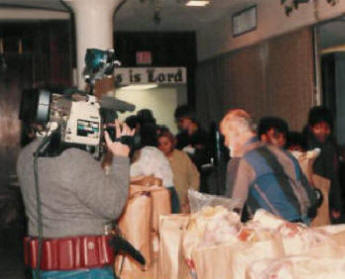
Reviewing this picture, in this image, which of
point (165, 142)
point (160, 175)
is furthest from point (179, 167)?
point (160, 175)

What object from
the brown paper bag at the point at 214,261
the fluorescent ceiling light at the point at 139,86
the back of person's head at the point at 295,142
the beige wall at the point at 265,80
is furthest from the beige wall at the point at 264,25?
the brown paper bag at the point at 214,261

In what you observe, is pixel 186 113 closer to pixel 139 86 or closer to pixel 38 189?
pixel 139 86

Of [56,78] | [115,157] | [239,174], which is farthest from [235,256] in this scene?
[56,78]

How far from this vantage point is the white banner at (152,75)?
12891 millimetres

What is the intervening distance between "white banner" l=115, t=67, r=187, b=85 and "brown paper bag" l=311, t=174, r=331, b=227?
250 inches

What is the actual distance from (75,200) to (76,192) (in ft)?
0.19

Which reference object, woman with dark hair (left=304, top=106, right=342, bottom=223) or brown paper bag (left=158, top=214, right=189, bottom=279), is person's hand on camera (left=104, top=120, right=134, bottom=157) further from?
woman with dark hair (left=304, top=106, right=342, bottom=223)

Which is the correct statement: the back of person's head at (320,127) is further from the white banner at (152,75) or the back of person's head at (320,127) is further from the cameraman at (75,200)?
the white banner at (152,75)

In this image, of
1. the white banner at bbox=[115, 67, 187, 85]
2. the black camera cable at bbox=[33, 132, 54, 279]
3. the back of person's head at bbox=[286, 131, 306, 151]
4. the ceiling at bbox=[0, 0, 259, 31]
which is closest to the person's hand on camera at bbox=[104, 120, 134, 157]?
the black camera cable at bbox=[33, 132, 54, 279]

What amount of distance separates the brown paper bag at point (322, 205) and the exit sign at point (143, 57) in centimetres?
715

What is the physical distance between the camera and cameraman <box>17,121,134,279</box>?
345 centimetres

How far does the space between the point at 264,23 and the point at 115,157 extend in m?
7.51

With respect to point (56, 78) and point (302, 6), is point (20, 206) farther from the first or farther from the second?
point (302, 6)

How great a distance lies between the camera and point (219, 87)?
12703 mm
